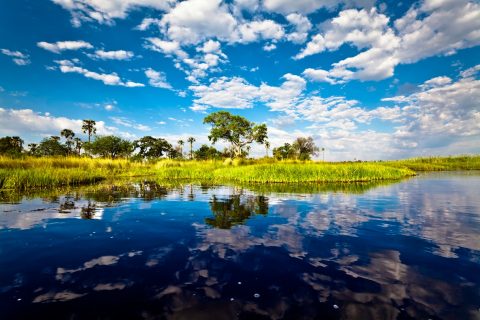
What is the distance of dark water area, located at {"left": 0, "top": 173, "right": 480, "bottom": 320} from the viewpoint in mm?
4043

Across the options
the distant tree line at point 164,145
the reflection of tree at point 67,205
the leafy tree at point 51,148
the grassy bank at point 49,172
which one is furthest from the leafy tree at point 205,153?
the reflection of tree at point 67,205

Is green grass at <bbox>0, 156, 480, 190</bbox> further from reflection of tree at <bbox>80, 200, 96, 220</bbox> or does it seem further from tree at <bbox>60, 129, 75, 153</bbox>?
tree at <bbox>60, 129, 75, 153</bbox>

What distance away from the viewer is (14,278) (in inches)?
195

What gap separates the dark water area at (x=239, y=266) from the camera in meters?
4.04

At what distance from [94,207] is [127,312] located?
945cm

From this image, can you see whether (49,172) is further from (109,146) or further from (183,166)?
(109,146)

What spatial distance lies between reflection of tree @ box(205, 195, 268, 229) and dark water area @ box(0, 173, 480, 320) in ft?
0.52

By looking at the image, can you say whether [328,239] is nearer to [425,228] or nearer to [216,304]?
[425,228]

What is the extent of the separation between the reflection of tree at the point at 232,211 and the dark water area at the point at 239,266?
16cm

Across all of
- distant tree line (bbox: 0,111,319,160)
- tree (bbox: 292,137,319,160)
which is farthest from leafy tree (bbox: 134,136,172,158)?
tree (bbox: 292,137,319,160)

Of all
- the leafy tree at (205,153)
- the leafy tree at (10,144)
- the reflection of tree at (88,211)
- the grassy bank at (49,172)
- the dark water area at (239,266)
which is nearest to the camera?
the dark water area at (239,266)

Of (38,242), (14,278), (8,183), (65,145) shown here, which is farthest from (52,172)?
(65,145)

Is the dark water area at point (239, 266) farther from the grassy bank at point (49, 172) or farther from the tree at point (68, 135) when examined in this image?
the tree at point (68, 135)

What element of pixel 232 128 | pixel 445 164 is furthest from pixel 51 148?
pixel 445 164
